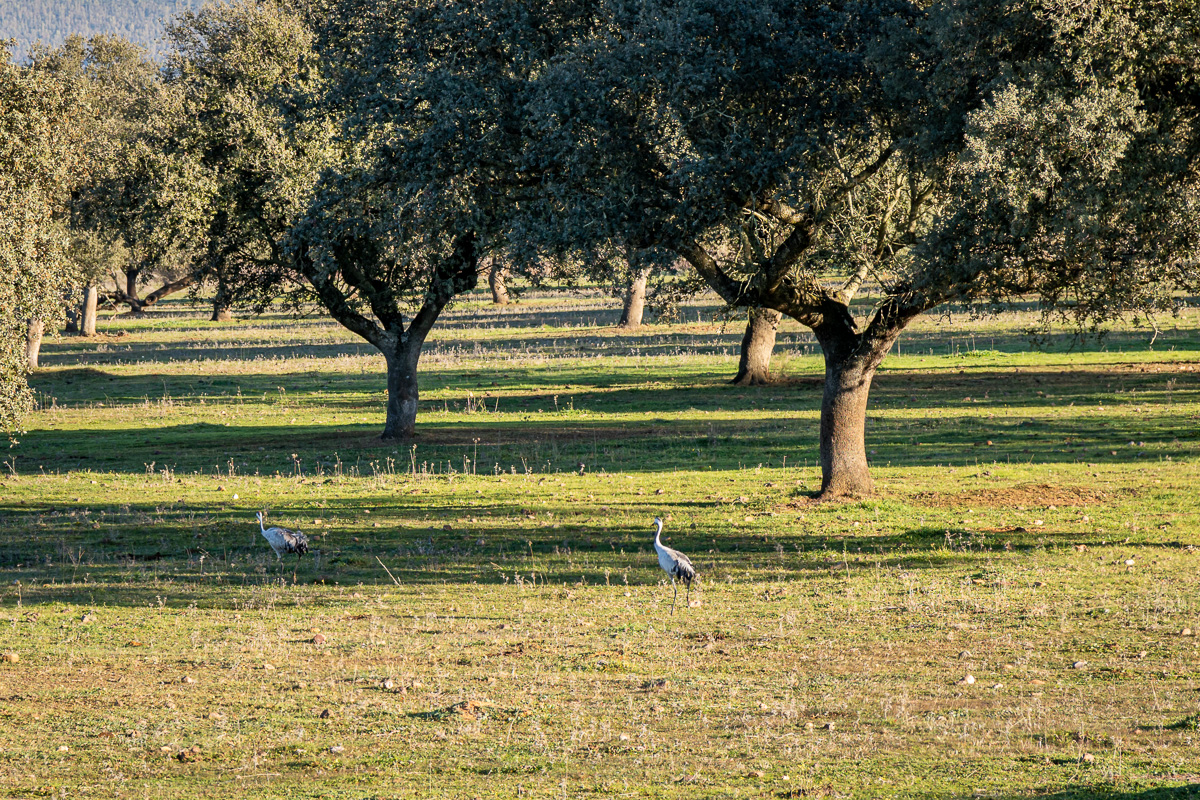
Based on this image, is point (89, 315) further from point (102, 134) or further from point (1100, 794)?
point (1100, 794)

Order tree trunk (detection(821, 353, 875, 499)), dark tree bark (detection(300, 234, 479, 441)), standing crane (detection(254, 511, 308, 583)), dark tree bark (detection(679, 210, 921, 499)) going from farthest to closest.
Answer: dark tree bark (detection(300, 234, 479, 441))
tree trunk (detection(821, 353, 875, 499))
dark tree bark (detection(679, 210, 921, 499))
standing crane (detection(254, 511, 308, 583))

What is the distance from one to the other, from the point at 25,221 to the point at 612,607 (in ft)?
42.0

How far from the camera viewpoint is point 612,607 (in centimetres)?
1552

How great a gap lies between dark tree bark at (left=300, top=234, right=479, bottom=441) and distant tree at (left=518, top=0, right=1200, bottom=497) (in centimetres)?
1161

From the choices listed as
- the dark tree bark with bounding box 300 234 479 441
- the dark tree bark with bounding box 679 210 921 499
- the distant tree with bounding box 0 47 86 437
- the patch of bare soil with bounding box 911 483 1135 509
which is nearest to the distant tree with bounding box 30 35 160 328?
the distant tree with bounding box 0 47 86 437

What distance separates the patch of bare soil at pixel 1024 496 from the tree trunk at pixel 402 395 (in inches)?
607

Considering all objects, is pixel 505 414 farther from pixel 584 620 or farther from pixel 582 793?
pixel 582 793

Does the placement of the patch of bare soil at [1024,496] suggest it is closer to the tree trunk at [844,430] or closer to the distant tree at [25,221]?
the tree trunk at [844,430]

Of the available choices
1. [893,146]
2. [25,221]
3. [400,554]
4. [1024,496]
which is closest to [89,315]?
[25,221]

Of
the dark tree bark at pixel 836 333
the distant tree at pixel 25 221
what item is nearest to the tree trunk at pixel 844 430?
the dark tree bark at pixel 836 333

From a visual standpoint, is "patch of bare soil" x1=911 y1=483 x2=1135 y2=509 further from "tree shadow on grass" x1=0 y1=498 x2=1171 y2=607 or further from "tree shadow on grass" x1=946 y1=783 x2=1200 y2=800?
"tree shadow on grass" x1=946 y1=783 x2=1200 y2=800

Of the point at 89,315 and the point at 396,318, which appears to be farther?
the point at 89,315

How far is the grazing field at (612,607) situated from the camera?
998 centimetres

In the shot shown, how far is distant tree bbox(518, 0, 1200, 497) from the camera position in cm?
1548
